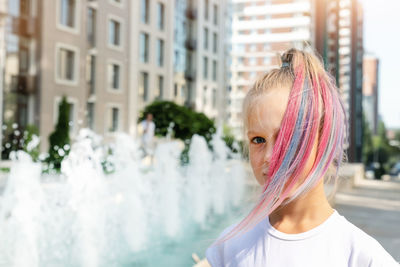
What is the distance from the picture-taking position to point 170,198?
507 cm

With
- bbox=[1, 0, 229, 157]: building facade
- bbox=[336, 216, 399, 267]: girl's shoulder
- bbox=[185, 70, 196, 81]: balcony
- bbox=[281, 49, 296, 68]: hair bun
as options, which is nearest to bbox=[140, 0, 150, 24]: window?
bbox=[1, 0, 229, 157]: building facade

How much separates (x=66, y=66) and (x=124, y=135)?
7.60 ft

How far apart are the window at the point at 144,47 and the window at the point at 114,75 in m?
0.89

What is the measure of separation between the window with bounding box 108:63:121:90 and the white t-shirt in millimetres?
7683

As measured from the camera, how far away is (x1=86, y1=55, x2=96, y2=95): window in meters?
7.51

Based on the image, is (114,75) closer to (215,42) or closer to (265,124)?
(215,42)

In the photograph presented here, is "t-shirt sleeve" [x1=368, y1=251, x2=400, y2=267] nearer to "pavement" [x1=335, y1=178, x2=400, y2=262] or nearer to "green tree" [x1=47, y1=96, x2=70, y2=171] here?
"pavement" [x1=335, y1=178, x2=400, y2=262]

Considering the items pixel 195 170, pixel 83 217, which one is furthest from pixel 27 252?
pixel 195 170

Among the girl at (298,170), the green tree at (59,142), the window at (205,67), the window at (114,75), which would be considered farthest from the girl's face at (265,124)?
the window at (205,67)

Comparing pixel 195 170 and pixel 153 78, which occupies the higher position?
pixel 153 78

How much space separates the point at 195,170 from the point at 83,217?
3047 millimetres

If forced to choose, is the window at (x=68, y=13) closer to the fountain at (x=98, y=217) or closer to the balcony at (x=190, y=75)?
the fountain at (x=98, y=217)

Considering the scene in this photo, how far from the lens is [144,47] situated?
9.45 m

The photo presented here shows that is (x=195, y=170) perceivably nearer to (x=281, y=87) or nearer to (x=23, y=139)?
(x=23, y=139)
